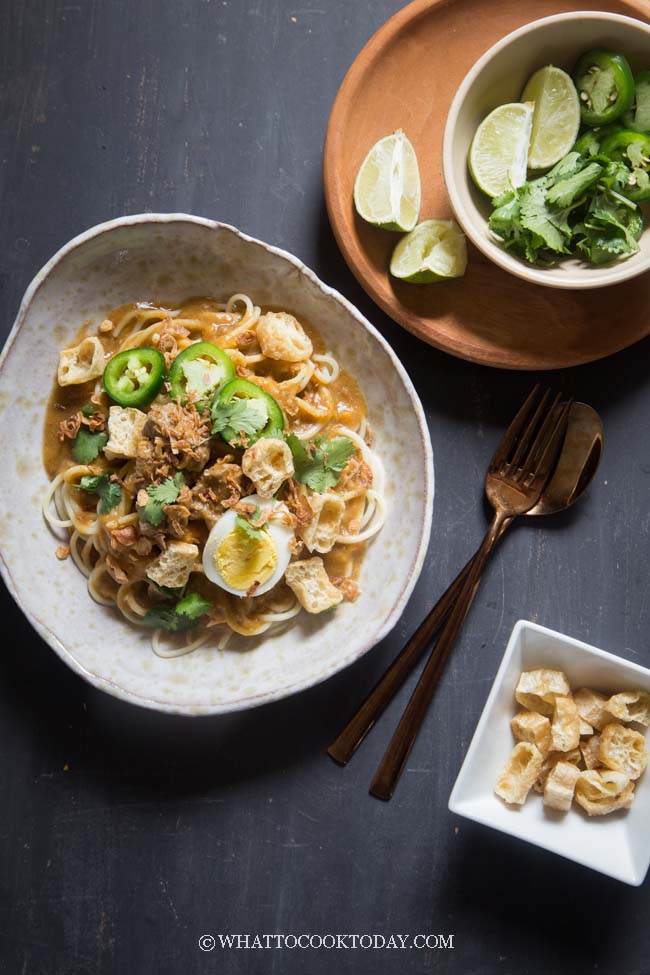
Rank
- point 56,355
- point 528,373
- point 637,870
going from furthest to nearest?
1. point 528,373
2. point 56,355
3. point 637,870

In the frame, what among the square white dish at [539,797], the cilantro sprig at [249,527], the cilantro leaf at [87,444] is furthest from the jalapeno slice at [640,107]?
the cilantro leaf at [87,444]

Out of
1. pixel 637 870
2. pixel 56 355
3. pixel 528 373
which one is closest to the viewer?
pixel 637 870

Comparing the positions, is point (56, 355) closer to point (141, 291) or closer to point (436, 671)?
point (141, 291)

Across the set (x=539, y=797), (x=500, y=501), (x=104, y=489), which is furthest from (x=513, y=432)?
(x=104, y=489)

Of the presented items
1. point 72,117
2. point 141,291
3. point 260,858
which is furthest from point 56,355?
point 260,858

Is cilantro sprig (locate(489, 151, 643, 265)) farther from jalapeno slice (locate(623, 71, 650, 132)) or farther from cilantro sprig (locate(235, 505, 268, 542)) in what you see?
cilantro sprig (locate(235, 505, 268, 542))

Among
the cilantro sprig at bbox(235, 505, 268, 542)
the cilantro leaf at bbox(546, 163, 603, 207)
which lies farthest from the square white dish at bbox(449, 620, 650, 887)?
the cilantro leaf at bbox(546, 163, 603, 207)

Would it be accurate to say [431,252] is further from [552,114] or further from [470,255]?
[552,114]

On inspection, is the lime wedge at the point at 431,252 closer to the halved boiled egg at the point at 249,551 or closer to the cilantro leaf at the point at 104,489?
the halved boiled egg at the point at 249,551
